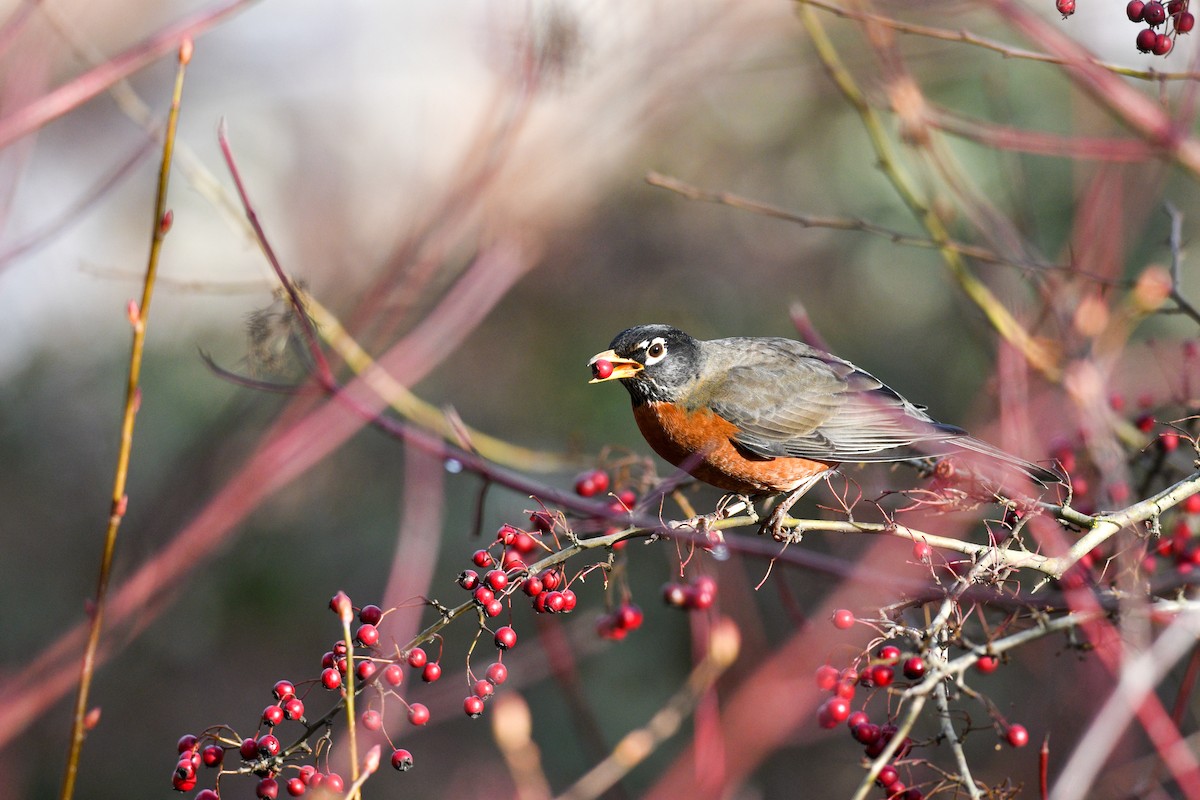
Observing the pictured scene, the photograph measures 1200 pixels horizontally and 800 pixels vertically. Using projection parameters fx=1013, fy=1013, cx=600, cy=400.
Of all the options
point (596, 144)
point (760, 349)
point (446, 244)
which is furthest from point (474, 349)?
point (446, 244)

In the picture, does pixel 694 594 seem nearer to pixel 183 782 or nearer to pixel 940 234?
pixel 183 782

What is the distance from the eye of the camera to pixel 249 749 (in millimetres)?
2000

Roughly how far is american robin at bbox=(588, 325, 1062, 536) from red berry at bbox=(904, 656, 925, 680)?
152cm

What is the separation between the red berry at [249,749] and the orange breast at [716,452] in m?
2.03

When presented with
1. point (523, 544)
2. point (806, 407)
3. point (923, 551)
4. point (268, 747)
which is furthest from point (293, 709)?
point (806, 407)

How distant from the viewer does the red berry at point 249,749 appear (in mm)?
1974

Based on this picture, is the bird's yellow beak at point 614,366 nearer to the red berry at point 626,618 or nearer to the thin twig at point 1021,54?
the red berry at point 626,618

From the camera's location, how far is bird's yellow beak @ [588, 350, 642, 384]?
12.4ft

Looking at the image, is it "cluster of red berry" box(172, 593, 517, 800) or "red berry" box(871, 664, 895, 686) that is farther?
"red berry" box(871, 664, 895, 686)

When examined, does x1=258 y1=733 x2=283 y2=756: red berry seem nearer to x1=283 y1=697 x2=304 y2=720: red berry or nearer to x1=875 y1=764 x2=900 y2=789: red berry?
x1=283 y1=697 x2=304 y2=720: red berry

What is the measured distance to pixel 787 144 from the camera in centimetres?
984

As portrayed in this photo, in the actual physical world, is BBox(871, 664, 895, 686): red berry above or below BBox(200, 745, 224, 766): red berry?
below

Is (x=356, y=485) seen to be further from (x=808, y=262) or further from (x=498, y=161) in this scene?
(x=498, y=161)

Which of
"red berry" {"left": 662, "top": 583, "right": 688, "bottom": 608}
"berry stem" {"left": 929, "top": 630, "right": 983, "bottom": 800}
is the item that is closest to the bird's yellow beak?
"red berry" {"left": 662, "top": 583, "right": 688, "bottom": 608}
